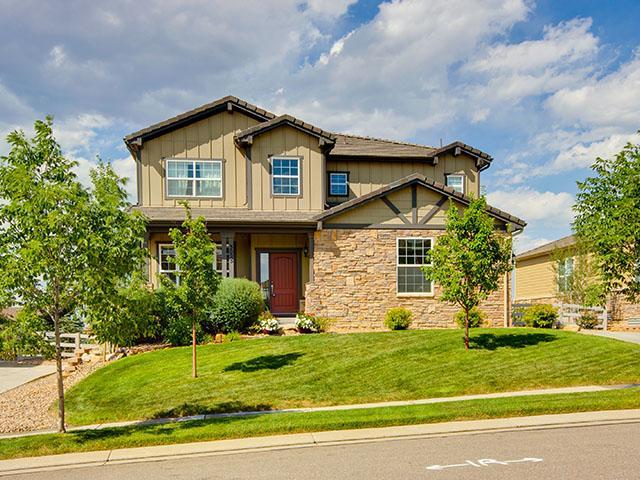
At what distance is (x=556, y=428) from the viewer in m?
9.26

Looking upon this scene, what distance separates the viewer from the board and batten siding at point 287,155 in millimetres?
21906

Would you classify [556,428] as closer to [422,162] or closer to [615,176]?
[615,176]

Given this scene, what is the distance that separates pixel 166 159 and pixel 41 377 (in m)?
9.11

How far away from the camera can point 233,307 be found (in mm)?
18781

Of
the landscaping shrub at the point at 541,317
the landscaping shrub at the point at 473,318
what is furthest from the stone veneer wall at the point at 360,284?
the landscaping shrub at the point at 541,317

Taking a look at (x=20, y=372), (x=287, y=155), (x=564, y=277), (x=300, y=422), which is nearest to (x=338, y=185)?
(x=287, y=155)

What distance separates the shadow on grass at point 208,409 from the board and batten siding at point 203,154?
1119 centimetres

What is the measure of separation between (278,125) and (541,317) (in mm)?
12522

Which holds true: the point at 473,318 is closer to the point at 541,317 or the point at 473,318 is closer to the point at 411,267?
the point at 411,267

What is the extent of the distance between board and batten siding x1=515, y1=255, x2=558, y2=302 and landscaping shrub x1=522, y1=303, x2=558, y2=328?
10.9m

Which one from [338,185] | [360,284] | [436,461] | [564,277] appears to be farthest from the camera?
[564,277]

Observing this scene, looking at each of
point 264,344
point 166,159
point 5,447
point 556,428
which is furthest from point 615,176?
point 166,159

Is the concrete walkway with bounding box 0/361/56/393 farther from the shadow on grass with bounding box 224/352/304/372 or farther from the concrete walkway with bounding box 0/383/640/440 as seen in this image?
the shadow on grass with bounding box 224/352/304/372

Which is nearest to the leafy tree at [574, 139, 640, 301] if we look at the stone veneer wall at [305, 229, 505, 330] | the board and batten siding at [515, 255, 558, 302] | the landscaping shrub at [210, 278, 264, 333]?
the stone veneer wall at [305, 229, 505, 330]
